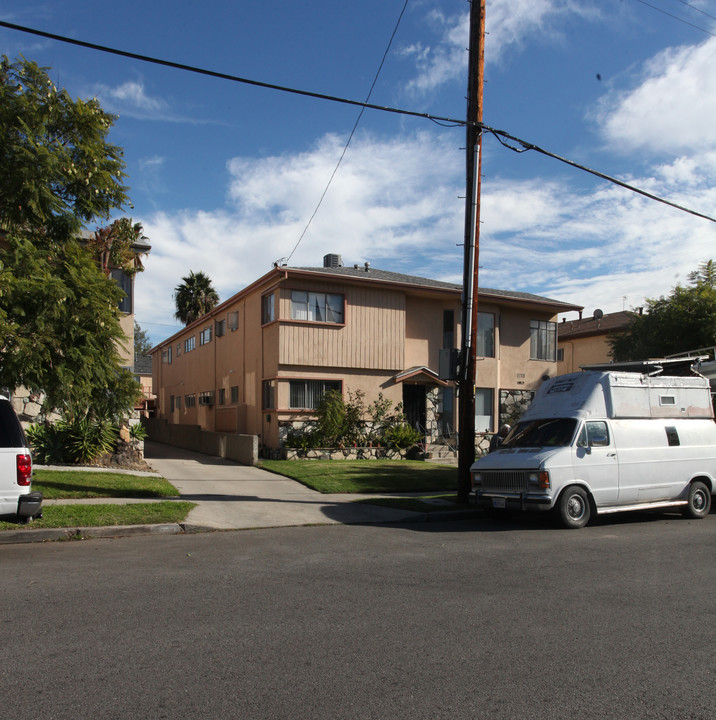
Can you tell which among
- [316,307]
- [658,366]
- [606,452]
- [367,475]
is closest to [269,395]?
[316,307]

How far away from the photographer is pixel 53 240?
11.7 meters

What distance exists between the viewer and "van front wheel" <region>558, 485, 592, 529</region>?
1093 centimetres

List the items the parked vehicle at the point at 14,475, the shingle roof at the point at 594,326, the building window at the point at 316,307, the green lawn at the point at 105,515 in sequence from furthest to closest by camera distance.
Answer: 1. the shingle roof at the point at 594,326
2. the building window at the point at 316,307
3. the green lawn at the point at 105,515
4. the parked vehicle at the point at 14,475

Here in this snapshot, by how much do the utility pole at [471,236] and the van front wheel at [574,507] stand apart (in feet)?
8.22

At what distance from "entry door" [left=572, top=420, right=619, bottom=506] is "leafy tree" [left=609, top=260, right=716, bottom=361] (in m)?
14.7

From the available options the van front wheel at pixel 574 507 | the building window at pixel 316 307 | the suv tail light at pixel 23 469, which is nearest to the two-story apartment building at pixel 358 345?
the building window at pixel 316 307

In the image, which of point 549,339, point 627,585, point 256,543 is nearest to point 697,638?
point 627,585

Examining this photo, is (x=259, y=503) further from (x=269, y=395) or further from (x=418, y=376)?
(x=418, y=376)

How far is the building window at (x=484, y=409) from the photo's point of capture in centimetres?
2641

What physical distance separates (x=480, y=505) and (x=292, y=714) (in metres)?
8.54

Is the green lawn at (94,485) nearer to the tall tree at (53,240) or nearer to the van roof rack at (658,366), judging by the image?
the tall tree at (53,240)

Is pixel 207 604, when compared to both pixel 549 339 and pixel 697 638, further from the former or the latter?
pixel 549 339

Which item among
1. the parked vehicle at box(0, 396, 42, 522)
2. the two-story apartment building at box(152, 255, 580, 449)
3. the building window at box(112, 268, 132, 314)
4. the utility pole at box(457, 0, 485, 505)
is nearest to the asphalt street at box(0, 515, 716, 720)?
the parked vehicle at box(0, 396, 42, 522)

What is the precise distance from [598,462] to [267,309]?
1466cm
